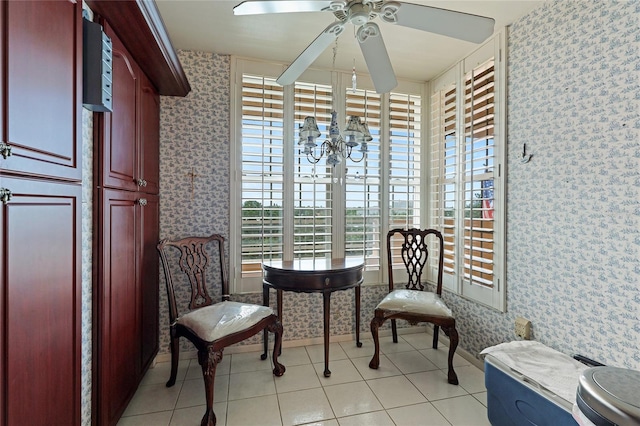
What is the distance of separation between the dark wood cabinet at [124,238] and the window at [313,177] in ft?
Answer: 2.19

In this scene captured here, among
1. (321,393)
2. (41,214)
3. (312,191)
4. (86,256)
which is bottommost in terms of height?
(321,393)

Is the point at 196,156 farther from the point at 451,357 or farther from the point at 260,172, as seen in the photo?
the point at 451,357

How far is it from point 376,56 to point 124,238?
1708 mm

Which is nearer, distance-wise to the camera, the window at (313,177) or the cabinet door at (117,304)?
the cabinet door at (117,304)

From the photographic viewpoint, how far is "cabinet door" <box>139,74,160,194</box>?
2.04 metres

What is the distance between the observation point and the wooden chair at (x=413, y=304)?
2.20 metres

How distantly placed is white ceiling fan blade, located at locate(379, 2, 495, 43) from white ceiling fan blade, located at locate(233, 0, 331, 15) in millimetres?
263

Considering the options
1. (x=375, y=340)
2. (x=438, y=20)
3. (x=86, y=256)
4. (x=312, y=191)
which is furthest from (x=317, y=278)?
(x=438, y=20)

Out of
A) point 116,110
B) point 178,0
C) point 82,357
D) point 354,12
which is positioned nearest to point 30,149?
point 116,110

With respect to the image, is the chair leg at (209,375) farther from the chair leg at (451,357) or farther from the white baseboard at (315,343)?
the chair leg at (451,357)

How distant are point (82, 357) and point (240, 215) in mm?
1439

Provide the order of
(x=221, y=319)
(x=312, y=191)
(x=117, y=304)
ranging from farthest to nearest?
1. (x=312, y=191)
2. (x=221, y=319)
3. (x=117, y=304)

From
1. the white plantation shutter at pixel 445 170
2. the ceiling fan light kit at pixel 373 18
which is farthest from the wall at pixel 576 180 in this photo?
Result: the ceiling fan light kit at pixel 373 18

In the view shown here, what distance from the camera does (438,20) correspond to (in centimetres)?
126
